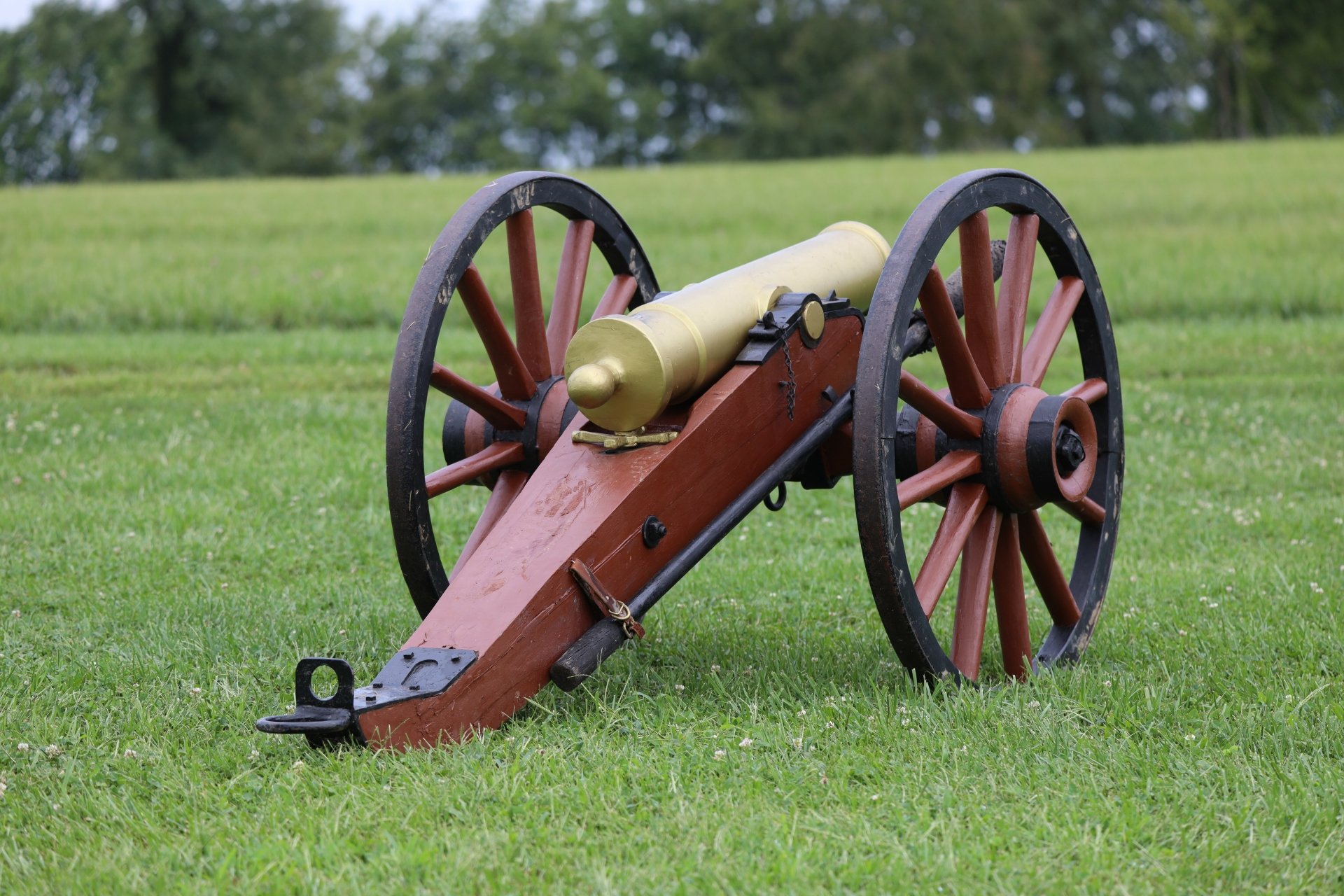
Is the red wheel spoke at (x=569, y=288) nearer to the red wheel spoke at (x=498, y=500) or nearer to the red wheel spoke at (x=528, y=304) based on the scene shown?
the red wheel spoke at (x=528, y=304)

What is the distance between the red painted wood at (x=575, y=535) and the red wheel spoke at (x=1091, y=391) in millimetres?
753

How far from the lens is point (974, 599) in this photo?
12.1ft

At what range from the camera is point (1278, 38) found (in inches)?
1618

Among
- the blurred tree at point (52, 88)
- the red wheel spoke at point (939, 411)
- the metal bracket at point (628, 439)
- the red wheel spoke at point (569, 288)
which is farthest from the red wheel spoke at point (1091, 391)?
the blurred tree at point (52, 88)

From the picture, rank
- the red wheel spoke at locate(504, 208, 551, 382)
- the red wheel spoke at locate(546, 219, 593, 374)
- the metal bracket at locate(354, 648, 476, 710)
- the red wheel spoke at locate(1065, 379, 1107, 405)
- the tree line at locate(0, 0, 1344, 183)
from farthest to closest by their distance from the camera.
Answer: the tree line at locate(0, 0, 1344, 183) < the red wheel spoke at locate(546, 219, 593, 374) < the red wheel spoke at locate(504, 208, 551, 382) < the red wheel spoke at locate(1065, 379, 1107, 405) < the metal bracket at locate(354, 648, 476, 710)

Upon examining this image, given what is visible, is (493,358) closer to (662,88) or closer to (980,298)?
(980,298)

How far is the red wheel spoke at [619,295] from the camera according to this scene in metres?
4.47

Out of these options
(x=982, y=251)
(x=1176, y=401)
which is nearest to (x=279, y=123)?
(x=1176, y=401)

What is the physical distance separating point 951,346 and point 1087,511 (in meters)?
0.74

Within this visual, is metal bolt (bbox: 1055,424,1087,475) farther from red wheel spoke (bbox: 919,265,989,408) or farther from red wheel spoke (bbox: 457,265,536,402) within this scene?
red wheel spoke (bbox: 457,265,536,402)

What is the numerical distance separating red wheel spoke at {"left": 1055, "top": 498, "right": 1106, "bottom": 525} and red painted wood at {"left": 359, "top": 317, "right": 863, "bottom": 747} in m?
0.75

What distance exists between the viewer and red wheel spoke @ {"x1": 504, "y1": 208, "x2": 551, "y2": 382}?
4.15 metres

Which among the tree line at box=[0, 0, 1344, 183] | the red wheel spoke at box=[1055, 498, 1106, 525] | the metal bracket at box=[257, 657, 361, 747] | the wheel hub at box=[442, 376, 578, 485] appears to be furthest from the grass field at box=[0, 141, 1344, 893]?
the tree line at box=[0, 0, 1344, 183]

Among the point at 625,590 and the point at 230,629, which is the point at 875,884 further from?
the point at 230,629
